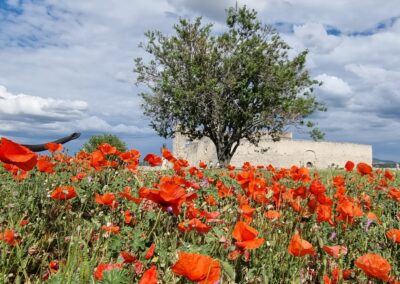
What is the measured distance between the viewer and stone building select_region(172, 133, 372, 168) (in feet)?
142

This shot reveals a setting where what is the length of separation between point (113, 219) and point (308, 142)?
44273 mm

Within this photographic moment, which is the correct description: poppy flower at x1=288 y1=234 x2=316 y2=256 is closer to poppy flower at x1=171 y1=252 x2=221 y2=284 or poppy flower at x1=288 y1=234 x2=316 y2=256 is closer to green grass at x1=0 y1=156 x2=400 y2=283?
green grass at x1=0 y1=156 x2=400 y2=283

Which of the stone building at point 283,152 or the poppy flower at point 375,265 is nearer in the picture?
the poppy flower at point 375,265

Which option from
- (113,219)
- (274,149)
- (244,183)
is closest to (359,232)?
(244,183)

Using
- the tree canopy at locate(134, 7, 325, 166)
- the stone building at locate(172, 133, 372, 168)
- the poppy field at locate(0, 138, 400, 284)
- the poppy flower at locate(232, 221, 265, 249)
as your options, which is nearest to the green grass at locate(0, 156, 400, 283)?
the poppy field at locate(0, 138, 400, 284)

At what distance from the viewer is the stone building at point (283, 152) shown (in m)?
43.2

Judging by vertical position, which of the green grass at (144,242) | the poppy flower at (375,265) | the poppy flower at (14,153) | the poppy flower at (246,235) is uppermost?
the poppy flower at (14,153)

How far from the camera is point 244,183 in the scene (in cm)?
339

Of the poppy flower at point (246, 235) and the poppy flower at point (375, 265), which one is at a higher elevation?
the poppy flower at point (246, 235)

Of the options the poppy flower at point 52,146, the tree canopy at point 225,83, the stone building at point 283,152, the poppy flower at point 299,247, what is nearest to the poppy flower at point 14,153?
the poppy flower at point 299,247

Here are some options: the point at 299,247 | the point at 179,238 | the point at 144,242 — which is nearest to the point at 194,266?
the point at 299,247

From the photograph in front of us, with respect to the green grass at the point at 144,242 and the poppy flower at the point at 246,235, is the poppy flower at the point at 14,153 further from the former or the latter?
the poppy flower at the point at 246,235

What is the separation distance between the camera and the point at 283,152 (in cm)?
4359

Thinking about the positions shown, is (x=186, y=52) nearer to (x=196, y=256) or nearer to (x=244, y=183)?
(x=244, y=183)
